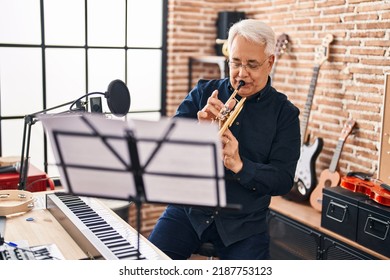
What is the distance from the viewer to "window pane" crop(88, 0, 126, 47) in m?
3.71

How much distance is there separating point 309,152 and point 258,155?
1.34 m

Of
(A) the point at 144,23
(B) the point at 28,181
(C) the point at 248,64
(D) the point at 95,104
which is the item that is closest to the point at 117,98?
(D) the point at 95,104

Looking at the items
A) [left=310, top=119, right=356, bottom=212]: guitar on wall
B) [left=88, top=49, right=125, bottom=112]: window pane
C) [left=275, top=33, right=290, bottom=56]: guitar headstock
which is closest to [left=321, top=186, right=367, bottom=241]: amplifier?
[left=310, top=119, right=356, bottom=212]: guitar on wall

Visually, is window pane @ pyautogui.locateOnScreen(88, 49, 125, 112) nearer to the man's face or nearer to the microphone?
the microphone

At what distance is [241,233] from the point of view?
207 centimetres

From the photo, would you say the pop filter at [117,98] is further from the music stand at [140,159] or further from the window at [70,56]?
the window at [70,56]

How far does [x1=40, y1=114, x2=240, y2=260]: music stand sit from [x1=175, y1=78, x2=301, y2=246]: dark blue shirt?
655mm

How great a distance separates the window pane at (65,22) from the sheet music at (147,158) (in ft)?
7.62

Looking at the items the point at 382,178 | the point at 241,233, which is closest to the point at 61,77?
the point at 241,233

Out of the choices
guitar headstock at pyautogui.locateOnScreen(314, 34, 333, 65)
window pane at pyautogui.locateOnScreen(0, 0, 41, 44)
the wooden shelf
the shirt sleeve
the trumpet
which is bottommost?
the wooden shelf

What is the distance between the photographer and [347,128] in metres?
3.16

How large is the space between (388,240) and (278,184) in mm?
921

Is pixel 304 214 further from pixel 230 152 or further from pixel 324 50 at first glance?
pixel 230 152

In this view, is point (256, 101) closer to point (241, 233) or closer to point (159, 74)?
point (241, 233)
